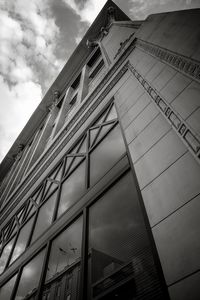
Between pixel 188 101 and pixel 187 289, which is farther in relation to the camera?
pixel 188 101

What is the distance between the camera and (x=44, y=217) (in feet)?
20.6

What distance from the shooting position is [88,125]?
7.07 metres

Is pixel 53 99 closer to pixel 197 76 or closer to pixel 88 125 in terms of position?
pixel 88 125

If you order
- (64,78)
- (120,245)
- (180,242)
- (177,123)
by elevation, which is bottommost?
(180,242)

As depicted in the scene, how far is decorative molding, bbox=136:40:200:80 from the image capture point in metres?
3.20

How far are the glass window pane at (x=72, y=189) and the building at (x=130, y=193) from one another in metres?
0.04

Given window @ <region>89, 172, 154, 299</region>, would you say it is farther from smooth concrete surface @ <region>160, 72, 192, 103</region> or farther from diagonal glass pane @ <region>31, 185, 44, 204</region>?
diagonal glass pane @ <region>31, 185, 44, 204</region>

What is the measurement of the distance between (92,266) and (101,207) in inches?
40.5

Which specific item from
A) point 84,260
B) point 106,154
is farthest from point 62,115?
point 84,260

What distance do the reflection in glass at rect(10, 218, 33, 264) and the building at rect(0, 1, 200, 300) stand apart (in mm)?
69

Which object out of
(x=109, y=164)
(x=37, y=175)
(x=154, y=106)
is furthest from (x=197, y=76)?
(x=37, y=175)

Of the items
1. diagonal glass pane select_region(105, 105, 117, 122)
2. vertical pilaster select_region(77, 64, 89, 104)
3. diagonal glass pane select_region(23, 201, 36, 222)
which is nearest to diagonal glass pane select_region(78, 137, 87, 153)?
diagonal glass pane select_region(105, 105, 117, 122)

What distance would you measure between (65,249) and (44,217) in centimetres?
219

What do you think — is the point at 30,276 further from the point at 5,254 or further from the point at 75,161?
the point at 5,254
